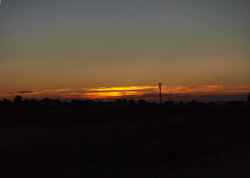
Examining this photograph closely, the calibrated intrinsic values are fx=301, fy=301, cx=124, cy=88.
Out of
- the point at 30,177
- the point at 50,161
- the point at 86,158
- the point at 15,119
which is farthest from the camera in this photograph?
the point at 15,119

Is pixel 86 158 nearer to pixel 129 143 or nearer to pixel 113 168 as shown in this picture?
pixel 113 168

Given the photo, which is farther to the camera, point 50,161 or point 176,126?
point 176,126

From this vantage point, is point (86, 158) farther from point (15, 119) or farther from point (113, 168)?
point (15, 119)

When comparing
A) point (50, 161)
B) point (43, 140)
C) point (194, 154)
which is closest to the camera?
point (50, 161)

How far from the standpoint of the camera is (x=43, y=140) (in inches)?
584

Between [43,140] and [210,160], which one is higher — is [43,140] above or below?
above

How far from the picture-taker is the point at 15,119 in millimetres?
32906

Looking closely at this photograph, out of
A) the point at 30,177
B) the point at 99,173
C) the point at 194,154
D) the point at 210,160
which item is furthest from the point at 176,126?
the point at 30,177

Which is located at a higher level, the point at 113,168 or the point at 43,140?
the point at 43,140

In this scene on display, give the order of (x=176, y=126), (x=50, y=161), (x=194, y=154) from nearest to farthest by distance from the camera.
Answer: (x=50, y=161)
(x=194, y=154)
(x=176, y=126)

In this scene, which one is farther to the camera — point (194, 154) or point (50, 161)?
point (194, 154)

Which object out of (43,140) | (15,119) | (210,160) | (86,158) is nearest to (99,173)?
(86,158)

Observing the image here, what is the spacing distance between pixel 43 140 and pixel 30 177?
15.0ft

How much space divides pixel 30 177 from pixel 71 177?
139 cm
